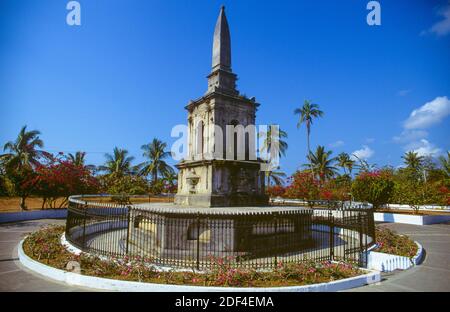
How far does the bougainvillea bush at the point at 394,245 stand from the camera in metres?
10.0

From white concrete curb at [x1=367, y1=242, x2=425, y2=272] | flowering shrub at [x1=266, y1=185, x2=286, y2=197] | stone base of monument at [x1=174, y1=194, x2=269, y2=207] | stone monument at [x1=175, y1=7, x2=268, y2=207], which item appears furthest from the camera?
flowering shrub at [x1=266, y1=185, x2=286, y2=197]

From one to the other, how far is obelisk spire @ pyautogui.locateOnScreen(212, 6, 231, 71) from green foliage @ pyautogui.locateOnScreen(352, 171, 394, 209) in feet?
60.2

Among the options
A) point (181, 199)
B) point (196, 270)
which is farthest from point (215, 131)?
point (196, 270)

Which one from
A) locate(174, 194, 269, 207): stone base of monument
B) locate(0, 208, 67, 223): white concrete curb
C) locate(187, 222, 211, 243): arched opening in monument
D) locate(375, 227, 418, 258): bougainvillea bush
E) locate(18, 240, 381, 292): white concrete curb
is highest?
locate(174, 194, 269, 207): stone base of monument

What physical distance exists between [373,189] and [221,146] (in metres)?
17.8

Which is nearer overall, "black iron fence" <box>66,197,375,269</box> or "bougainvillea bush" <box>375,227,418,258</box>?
"black iron fence" <box>66,197,375,269</box>

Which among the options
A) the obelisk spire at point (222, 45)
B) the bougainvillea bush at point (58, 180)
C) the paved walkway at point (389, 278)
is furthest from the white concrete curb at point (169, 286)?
the bougainvillea bush at point (58, 180)

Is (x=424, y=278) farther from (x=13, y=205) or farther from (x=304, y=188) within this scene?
(x=13, y=205)

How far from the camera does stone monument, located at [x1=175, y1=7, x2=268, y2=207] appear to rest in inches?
549

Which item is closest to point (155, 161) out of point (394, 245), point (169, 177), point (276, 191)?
point (169, 177)

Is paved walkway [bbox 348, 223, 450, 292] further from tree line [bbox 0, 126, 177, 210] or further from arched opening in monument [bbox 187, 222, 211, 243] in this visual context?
tree line [bbox 0, 126, 177, 210]

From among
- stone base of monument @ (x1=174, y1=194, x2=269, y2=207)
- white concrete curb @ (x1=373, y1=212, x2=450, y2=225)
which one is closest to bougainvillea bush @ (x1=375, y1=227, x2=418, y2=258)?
stone base of monument @ (x1=174, y1=194, x2=269, y2=207)
